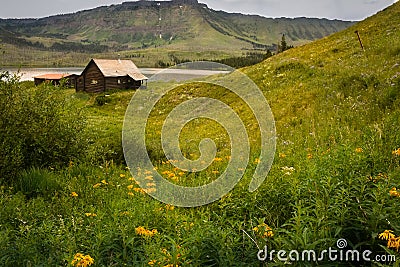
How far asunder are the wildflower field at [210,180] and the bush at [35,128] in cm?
4

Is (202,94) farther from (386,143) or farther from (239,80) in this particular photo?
(386,143)

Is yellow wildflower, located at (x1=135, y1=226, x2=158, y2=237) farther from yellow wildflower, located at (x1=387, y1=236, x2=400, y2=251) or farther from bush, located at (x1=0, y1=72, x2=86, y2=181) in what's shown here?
bush, located at (x1=0, y1=72, x2=86, y2=181)

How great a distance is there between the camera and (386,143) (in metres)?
6.64

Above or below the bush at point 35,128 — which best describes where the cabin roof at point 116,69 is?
above

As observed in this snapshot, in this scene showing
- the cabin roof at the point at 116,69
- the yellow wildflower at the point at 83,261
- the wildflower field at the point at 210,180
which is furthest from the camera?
the cabin roof at the point at 116,69

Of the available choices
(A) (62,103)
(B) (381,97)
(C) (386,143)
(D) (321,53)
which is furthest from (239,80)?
(C) (386,143)

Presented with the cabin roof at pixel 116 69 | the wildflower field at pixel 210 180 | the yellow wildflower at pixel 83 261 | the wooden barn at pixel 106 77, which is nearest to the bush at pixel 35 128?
the wildflower field at pixel 210 180

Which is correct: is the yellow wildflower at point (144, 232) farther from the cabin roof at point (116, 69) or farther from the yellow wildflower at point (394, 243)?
the cabin roof at point (116, 69)

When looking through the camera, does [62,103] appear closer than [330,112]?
Yes

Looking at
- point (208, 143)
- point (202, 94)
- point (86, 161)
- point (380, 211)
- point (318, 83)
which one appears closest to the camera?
point (380, 211)

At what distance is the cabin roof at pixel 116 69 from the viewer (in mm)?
73438

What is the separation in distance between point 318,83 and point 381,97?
7.69 m

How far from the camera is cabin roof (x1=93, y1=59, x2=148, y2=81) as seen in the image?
241 feet

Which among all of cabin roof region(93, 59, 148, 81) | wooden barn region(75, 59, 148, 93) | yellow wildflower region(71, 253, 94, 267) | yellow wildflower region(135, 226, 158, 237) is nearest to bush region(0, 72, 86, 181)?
yellow wildflower region(135, 226, 158, 237)
